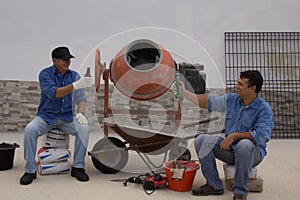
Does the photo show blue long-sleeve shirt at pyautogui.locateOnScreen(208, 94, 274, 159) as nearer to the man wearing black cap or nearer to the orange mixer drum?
the orange mixer drum

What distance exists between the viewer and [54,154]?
3.15m

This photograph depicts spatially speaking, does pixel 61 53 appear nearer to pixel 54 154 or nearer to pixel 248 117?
pixel 54 154

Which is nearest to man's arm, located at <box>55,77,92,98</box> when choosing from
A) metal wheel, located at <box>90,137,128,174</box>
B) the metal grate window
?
metal wheel, located at <box>90,137,128,174</box>

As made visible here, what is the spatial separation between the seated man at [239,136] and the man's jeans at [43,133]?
0.91 metres

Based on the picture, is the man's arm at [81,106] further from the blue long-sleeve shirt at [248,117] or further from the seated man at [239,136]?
the blue long-sleeve shirt at [248,117]

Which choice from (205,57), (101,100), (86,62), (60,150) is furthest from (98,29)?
(60,150)

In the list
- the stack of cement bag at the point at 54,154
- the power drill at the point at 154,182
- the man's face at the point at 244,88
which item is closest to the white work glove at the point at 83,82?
the stack of cement bag at the point at 54,154

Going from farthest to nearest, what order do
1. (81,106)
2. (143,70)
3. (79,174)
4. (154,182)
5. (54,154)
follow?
(81,106)
(54,154)
(79,174)
(154,182)
(143,70)

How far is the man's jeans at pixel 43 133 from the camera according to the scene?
2986 millimetres

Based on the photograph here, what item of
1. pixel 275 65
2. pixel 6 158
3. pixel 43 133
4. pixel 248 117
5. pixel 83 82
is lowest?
pixel 6 158

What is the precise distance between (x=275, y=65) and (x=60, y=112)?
3.17m

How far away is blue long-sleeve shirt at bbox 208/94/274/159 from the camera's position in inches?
98.4

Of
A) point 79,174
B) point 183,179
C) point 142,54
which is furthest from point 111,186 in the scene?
point 142,54

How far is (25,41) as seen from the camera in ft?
17.0
